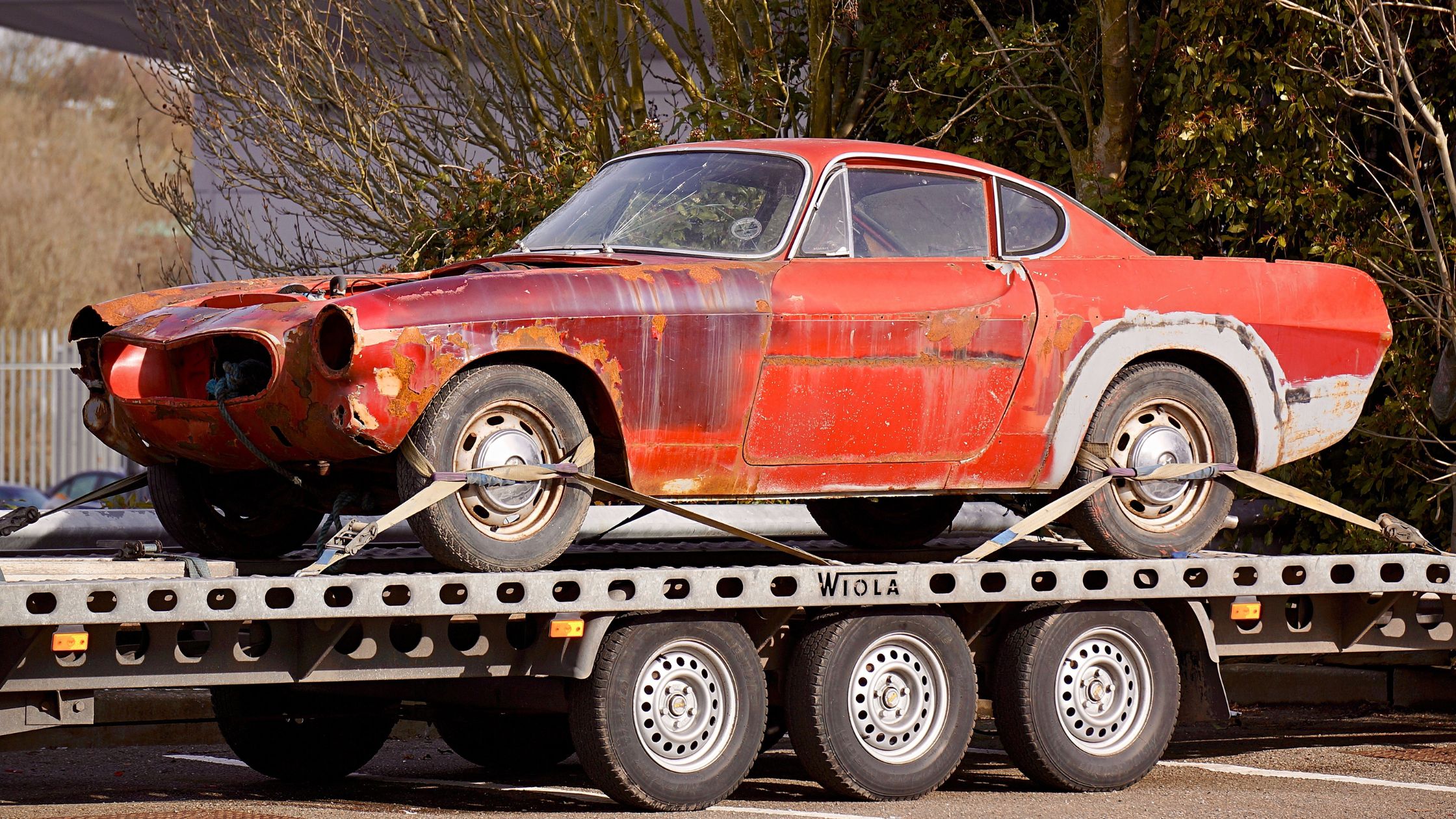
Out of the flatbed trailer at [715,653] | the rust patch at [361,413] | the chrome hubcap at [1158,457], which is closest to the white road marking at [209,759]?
the flatbed trailer at [715,653]

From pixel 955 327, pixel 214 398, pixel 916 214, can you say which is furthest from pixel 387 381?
pixel 916 214

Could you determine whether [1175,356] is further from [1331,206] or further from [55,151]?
[55,151]

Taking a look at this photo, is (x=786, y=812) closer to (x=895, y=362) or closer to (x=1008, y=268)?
(x=895, y=362)

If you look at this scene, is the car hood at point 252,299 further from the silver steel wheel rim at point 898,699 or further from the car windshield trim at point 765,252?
the silver steel wheel rim at point 898,699

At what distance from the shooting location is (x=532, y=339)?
6.36 meters

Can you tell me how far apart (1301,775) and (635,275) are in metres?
3.44

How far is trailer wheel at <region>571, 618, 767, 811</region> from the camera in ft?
21.3

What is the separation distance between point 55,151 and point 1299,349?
4874cm

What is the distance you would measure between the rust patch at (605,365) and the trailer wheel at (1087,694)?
6.23 ft

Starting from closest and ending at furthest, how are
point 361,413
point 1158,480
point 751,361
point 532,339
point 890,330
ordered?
point 361,413, point 532,339, point 751,361, point 890,330, point 1158,480

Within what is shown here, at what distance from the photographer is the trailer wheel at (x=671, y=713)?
6.48 metres

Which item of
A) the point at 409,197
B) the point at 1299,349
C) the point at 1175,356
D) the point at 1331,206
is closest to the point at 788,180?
the point at 1175,356

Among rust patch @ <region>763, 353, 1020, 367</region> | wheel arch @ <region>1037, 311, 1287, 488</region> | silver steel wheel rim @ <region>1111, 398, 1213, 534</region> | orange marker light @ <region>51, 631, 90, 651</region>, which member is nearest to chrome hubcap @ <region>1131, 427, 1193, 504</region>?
silver steel wheel rim @ <region>1111, 398, 1213, 534</region>

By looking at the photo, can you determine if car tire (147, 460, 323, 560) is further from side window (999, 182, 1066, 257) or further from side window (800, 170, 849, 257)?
side window (999, 182, 1066, 257)
